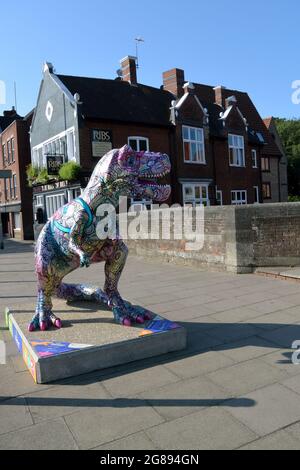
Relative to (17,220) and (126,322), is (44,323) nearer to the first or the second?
(126,322)

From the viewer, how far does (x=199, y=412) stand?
3.40 m

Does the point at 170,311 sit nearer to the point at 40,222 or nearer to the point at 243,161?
the point at 40,222

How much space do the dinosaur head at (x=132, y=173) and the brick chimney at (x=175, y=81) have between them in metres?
24.8

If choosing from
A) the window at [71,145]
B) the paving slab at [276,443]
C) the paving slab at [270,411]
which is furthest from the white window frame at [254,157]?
the paving slab at [276,443]

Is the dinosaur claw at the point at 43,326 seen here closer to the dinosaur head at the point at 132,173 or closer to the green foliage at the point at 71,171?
the dinosaur head at the point at 132,173

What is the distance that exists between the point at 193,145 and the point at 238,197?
607 cm

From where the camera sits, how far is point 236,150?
31031 mm

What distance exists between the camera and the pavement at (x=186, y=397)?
3.06 meters

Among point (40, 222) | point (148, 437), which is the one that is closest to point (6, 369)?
point (148, 437)

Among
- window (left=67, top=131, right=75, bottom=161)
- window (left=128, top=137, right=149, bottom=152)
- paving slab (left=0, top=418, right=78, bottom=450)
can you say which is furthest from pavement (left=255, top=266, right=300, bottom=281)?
window (left=67, top=131, right=75, bottom=161)

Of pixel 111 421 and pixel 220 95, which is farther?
pixel 220 95

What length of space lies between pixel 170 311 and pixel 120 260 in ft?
5.97
